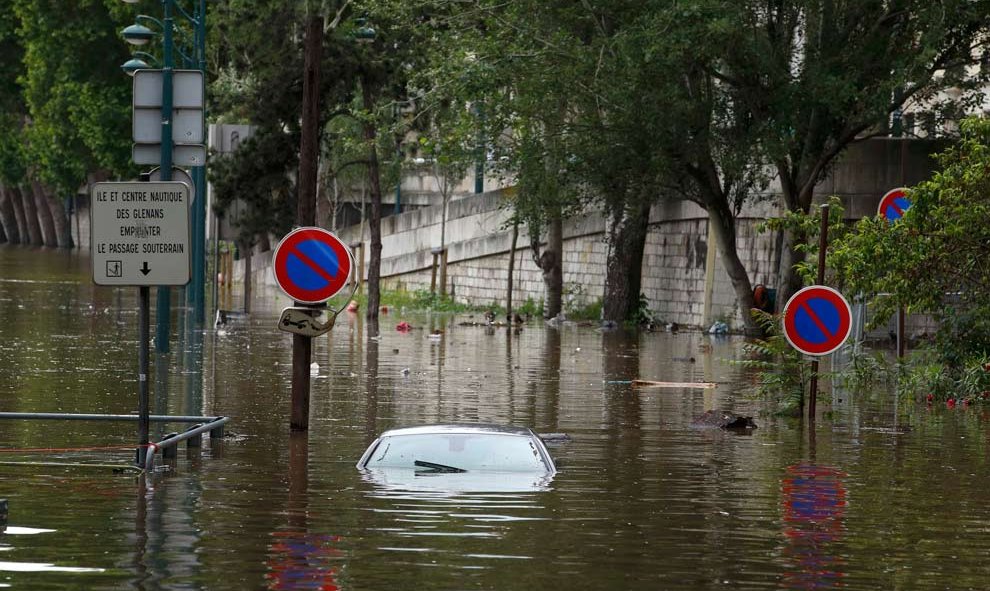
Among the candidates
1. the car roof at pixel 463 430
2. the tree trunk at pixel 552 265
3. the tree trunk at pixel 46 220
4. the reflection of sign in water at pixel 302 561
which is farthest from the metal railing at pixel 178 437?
the tree trunk at pixel 46 220

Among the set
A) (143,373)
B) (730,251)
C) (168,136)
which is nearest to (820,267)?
(143,373)

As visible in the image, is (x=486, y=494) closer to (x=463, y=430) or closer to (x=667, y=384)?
(x=463, y=430)

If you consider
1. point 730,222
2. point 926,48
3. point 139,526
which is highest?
point 926,48

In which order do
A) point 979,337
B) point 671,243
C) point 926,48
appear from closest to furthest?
point 979,337 → point 926,48 → point 671,243

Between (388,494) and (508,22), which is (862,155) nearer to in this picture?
(508,22)

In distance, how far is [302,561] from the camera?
33.3 feet

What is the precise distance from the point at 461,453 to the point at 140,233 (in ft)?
9.13

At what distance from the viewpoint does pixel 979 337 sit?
2305cm

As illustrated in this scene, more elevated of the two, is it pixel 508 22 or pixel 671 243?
pixel 508 22

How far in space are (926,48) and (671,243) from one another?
557 inches

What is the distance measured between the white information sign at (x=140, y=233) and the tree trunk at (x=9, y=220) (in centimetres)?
11955

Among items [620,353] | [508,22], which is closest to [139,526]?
[620,353]

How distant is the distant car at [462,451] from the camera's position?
13.9m

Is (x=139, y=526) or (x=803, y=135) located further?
(x=803, y=135)
